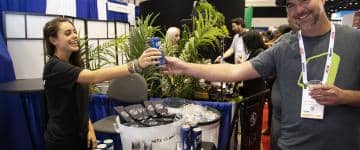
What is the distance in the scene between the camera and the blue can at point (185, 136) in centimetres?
137

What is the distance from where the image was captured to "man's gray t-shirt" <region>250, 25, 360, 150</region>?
137 centimetres

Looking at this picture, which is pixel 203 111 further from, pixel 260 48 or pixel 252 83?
pixel 260 48

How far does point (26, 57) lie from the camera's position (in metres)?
4.23

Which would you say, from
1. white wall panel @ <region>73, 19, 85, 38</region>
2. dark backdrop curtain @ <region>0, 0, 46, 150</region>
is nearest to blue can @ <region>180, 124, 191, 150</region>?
dark backdrop curtain @ <region>0, 0, 46, 150</region>

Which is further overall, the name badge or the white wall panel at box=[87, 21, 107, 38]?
the white wall panel at box=[87, 21, 107, 38]

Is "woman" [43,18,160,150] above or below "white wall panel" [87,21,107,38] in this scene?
below

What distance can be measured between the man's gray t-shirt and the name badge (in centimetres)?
2

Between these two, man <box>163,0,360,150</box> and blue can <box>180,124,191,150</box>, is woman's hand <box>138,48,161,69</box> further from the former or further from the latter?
man <box>163,0,360,150</box>

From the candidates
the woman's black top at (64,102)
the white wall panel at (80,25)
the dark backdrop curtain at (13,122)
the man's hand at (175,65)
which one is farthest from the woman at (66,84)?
the white wall panel at (80,25)

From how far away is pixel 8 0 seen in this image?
12.9 feet

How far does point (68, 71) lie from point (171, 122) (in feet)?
2.77

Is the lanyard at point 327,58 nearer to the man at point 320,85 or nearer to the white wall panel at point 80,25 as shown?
the man at point 320,85

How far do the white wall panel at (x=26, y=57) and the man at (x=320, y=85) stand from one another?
11.8 ft

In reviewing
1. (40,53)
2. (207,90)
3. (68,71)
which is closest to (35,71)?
(40,53)
